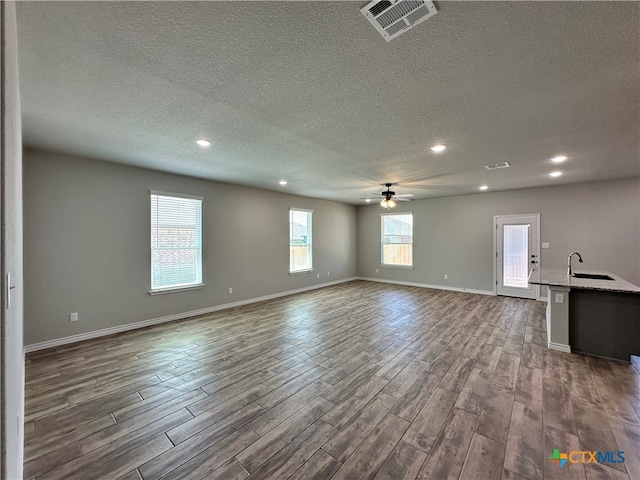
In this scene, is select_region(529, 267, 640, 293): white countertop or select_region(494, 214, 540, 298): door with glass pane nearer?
select_region(529, 267, 640, 293): white countertop

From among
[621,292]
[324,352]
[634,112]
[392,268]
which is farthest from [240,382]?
[392,268]

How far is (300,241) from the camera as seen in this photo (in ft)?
24.9

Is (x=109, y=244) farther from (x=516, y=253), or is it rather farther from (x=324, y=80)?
(x=516, y=253)

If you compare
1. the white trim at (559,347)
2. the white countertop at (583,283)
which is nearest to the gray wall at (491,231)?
the white countertop at (583,283)

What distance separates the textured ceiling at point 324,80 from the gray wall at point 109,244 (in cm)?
54

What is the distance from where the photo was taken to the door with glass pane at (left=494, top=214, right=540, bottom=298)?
6.32 m

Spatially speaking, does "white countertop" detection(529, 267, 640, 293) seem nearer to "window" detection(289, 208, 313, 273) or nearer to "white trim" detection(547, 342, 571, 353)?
"white trim" detection(547, 342, 571, 353)

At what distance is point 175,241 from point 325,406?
4.04 metres

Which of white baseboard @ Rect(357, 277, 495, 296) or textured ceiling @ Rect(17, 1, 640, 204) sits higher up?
textured ceiling @ Rect(17, 1, 640, 204)

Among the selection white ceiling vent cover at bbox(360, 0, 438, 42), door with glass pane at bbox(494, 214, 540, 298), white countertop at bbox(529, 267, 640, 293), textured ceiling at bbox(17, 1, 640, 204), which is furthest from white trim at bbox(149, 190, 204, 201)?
door with glass pane at bbox(494, 214, 540, 298)

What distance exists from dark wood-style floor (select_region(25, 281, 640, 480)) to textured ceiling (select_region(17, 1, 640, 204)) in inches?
105

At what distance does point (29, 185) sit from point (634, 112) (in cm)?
685

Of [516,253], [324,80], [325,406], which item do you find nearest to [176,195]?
[324,80]

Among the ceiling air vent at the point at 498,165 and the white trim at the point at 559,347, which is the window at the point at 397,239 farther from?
the white trim at the point at 559,347
